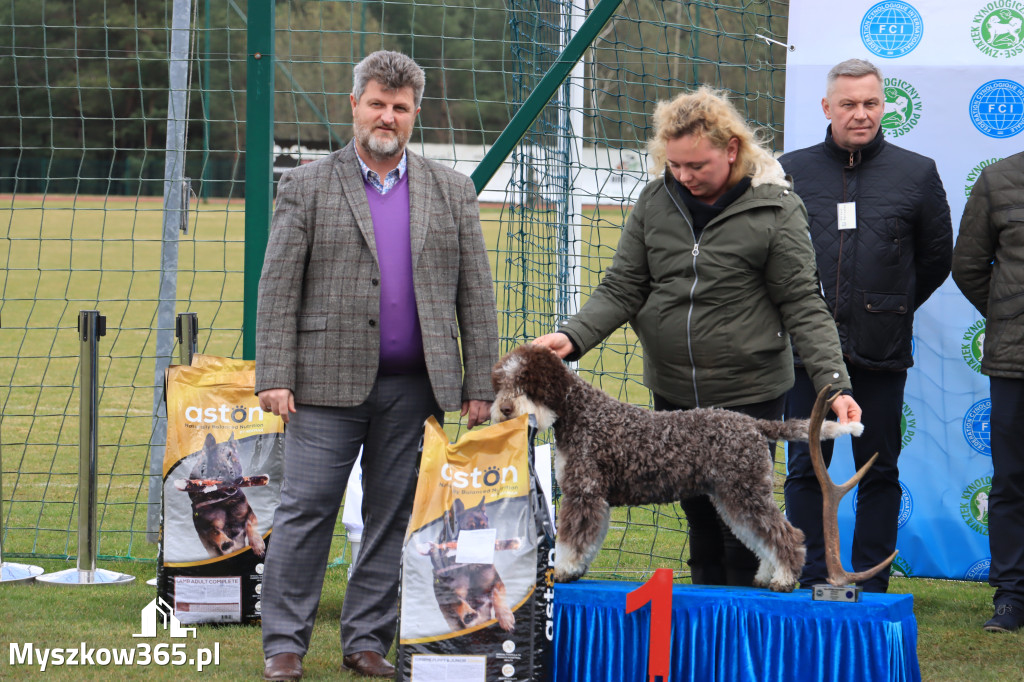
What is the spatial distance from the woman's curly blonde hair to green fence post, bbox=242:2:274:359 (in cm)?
142

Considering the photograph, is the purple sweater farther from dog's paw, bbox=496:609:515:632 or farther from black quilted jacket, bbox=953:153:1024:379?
black quilted jacket, bbox=953:153:1024:379

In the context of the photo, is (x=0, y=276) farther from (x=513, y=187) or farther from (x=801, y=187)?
(x=801, y=187)

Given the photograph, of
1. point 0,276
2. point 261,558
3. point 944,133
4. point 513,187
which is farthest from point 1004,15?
point 0,276

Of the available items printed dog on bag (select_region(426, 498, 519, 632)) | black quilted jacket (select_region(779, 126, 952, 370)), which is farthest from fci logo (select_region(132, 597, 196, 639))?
black quilted jacket (select_region(779, 126, 952, 370))

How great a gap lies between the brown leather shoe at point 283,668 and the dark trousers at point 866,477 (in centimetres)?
173

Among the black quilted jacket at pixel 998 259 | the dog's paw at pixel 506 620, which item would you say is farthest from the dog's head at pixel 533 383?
the black quilted jacket at pixel 998 259

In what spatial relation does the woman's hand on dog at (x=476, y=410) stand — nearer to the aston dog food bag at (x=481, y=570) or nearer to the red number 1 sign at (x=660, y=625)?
the aston dog food bag at (x=481, y=570)

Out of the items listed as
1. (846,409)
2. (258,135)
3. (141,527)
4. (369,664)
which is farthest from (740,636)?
(141,527)

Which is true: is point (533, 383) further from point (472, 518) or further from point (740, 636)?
point (740, 636)

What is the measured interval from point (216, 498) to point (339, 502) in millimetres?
728

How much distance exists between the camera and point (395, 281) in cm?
303

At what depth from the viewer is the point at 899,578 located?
4.57 m

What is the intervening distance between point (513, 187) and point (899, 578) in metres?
2.43

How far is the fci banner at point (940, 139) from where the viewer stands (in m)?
4.39
